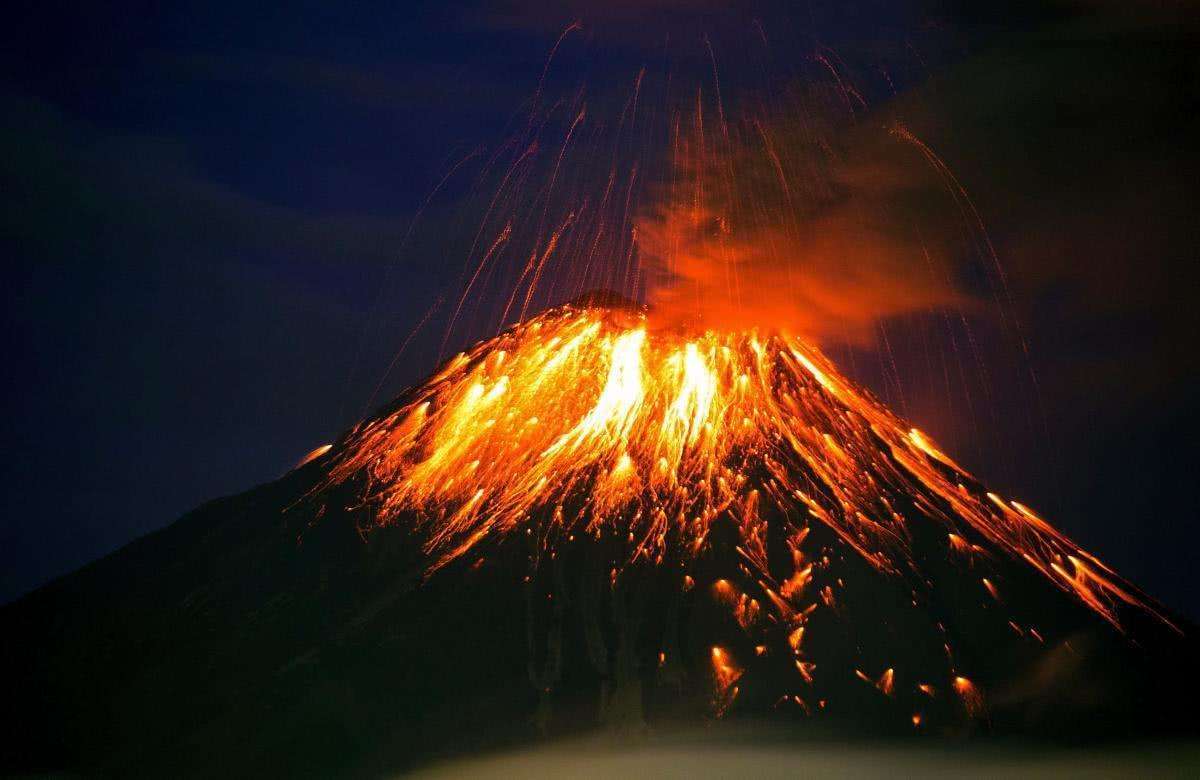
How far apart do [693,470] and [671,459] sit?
91 centimetres

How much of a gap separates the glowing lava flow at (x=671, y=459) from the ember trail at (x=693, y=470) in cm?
6

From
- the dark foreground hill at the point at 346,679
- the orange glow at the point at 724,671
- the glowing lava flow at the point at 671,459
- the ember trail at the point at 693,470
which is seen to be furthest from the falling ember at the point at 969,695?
the orange glow at the point at 724,671

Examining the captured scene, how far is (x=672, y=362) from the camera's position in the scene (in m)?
42.1

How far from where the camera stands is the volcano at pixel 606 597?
105ft

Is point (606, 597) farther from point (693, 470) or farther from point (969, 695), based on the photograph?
point (969, 695)

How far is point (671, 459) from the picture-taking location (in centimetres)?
3847

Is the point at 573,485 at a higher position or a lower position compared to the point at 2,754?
higher

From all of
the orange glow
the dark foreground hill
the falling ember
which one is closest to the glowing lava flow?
the orange glow

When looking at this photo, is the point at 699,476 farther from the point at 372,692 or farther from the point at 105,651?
the point at 105,651

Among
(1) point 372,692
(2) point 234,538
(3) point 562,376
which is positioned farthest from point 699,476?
(2) point 234,538

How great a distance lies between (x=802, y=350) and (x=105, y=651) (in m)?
26.1

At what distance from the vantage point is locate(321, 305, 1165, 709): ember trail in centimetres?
3550

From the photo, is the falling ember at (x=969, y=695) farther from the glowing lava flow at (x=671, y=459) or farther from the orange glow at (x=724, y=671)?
the orange glow at (x=724, y=671)

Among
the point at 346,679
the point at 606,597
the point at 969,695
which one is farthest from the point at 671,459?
the point at 346,679
